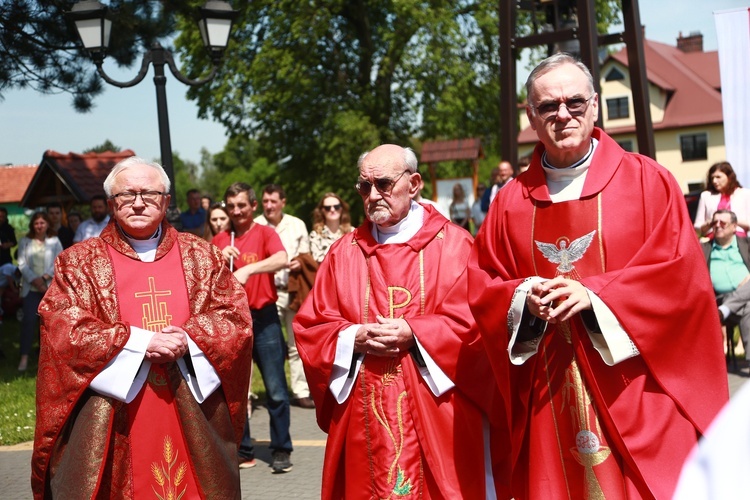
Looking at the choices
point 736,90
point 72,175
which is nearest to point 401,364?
point 736,90

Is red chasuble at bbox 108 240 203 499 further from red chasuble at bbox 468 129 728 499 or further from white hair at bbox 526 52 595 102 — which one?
white hair at bbox 526 52 595 102

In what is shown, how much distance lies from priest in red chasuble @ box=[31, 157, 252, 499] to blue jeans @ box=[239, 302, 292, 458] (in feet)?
7.79

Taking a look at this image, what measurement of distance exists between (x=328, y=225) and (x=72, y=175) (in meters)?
19.3

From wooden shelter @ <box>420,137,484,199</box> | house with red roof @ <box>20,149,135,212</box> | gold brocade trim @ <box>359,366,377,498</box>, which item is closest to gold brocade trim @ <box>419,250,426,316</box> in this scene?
gold brocade trim @ <box>359,366,377,498</box>

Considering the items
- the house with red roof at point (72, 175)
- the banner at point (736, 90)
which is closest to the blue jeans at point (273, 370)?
the banner at point (736, 90)

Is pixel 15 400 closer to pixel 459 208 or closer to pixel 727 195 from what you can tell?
pixel 727 195

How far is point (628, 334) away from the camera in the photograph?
11.8 ft

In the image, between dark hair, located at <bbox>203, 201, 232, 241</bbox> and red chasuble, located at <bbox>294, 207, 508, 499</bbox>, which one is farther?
dark hair, located at <bbox>203, 201, 232, 241</bbox>

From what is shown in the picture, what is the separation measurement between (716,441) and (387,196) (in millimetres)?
3256

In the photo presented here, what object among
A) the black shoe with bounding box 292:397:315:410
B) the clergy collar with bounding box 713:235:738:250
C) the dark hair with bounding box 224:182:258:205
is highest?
the dark hair with bounding box 224:182:258:205

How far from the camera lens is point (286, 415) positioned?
7.02 metres

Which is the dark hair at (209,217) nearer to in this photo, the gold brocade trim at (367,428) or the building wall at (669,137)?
the gold brocade trim at (367,428)

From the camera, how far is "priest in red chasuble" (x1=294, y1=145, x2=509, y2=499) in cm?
428

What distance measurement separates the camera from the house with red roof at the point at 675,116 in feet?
164
